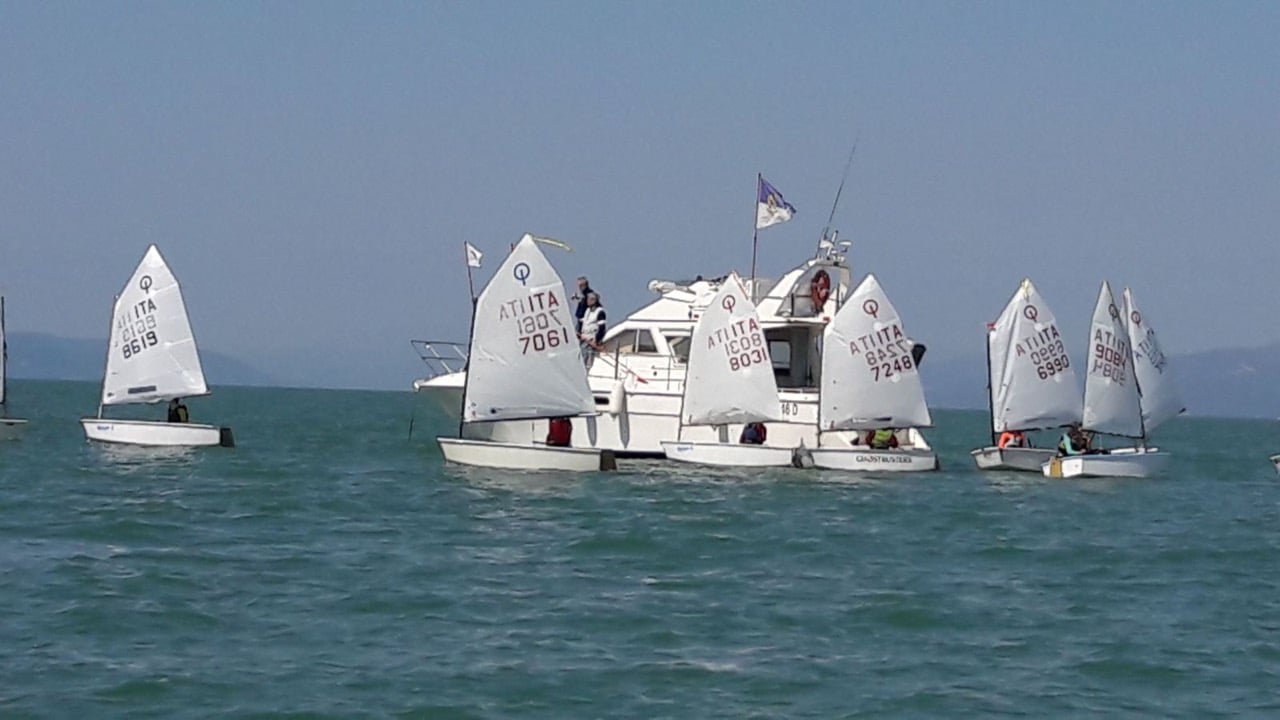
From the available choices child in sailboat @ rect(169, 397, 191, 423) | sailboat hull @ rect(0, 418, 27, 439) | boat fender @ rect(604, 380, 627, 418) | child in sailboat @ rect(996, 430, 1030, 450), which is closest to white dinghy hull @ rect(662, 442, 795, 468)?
boat fender @ rect(604, 380, 627, 418)

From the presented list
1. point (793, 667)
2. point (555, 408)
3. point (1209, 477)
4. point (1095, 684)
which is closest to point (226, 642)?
point (793, 667)

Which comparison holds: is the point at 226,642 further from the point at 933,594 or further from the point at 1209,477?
the point at 1209,477

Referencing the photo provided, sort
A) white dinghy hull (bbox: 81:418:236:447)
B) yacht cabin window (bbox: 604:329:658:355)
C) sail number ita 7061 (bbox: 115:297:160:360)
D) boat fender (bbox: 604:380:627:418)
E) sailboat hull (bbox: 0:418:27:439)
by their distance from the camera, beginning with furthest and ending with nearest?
sailboat hull (bbox: 0:418:27:439)
sail number ita 7061 (bbox: 115:297:160:360)
white dinghy hull (bbox: 81:418:236:447)
yacht cabin window (bbox: 604:329:658:355)
boat fender (bbox: 604:380:627:418)

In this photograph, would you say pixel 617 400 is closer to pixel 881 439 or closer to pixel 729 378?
pixel 729 378

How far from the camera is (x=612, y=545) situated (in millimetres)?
27344

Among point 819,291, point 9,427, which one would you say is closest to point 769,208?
point 819,291

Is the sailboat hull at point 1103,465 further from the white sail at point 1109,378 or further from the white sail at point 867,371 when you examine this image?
the white sail at point 867,371

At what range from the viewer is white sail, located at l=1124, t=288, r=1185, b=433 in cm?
4625

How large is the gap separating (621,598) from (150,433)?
2583 cm

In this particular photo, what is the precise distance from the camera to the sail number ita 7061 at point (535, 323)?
127 feet

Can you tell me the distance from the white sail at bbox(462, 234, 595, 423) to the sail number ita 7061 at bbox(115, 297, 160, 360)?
38.1ft

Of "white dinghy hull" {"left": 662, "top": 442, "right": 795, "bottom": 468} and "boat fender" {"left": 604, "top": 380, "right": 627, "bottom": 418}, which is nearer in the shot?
"white dinghy hull" {"left": 662, "top": 442, "right": 795, "bottom": 468}

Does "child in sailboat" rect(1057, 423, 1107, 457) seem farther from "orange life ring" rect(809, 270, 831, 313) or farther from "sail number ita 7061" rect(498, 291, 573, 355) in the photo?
"sail number ita 7061" rect(498, 291, 573, 355)

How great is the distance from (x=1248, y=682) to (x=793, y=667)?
4.51 meters
